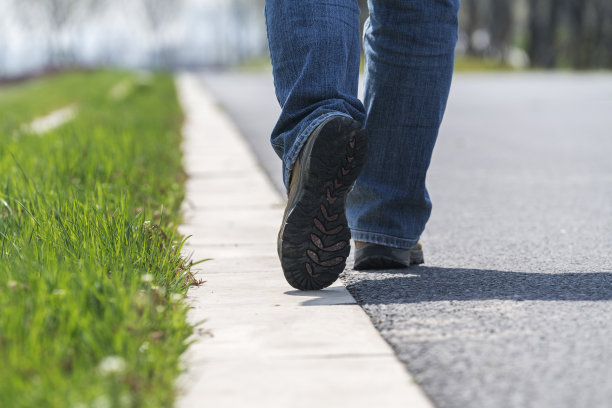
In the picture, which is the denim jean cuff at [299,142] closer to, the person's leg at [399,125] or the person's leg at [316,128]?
the person's leg at [316,128]

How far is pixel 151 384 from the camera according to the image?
1.43m

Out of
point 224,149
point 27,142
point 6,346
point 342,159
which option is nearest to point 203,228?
point 342,159

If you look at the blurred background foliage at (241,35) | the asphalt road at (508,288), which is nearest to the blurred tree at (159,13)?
the blurred background foliage at (241,35)

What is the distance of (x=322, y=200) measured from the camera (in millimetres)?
2086

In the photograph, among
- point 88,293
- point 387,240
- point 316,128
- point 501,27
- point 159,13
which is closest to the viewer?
point 88,293

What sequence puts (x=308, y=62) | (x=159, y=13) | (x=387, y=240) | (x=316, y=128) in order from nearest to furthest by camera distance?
(x=316, y=128)
(x=308, y=62)
(x=387, y=240)
(x=159, y=13)

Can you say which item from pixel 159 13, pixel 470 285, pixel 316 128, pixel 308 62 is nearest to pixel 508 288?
pixel 470 285

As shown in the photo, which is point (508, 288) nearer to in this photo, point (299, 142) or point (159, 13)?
point (299, 142)

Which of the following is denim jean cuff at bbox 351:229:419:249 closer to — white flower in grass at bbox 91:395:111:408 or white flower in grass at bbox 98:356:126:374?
white flower in grass at bbox 98:356:126:374

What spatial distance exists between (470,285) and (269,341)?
70cm

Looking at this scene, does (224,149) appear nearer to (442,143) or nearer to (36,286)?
(442,143)

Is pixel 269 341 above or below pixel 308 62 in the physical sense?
below

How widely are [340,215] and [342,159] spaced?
14 cm

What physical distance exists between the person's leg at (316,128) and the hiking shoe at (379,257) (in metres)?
0.31
